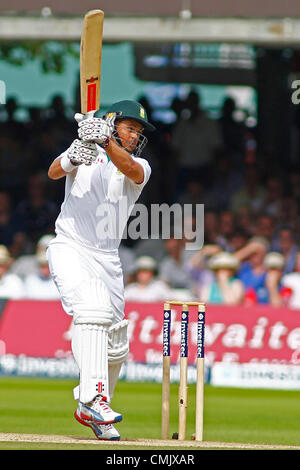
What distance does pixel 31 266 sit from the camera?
13867 mm

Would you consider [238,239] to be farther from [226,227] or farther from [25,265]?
[25,265]

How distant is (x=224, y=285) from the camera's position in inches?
494

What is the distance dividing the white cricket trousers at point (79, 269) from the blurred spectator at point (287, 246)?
22.2 ft

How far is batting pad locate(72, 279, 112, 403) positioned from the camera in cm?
617

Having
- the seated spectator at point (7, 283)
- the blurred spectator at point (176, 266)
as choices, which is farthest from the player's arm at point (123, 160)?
the blurred spectator at point (176, 266)

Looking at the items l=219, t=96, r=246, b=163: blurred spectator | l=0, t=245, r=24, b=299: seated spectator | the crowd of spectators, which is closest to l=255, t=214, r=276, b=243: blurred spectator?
the crowd of spectators

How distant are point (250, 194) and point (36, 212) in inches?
110

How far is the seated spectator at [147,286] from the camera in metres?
13.0

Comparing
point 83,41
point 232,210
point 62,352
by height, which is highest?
point 83,41

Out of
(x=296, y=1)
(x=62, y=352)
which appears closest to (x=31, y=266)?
(x=62, y=352)

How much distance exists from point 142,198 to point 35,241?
1.47 m

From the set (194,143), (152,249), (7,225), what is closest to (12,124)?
(7,225)

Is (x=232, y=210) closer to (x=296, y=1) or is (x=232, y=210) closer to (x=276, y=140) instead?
(x=276, y=140)

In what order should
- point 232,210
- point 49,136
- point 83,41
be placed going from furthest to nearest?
point 49,136 → point 232,210 → point 83,41
